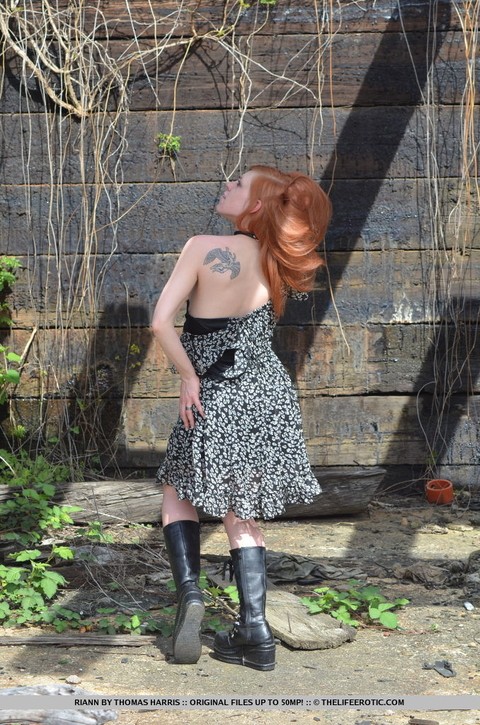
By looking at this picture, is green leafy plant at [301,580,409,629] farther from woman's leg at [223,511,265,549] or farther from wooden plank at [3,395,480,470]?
wooden plank at [3,395,480,470]

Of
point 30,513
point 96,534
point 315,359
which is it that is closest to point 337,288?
point 315,359

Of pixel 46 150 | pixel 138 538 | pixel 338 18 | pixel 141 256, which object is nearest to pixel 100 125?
pixel 46 150

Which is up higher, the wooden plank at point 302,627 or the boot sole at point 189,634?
the boot sole at point 189,634

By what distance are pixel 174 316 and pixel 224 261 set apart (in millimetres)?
257

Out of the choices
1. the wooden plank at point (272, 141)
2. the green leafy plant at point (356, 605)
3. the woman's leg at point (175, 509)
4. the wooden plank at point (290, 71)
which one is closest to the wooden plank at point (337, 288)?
the wooden plank at point (272, 141)

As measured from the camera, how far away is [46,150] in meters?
5.44

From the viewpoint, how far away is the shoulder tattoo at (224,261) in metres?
3.32

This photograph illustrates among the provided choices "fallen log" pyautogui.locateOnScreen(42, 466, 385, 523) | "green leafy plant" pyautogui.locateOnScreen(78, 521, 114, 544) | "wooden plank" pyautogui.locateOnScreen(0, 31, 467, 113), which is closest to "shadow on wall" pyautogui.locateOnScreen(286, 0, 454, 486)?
"wooden plank" pyautogui.locateOnScreen(0, 31, 467, 113)

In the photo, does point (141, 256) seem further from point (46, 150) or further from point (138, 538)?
point (138, 538)

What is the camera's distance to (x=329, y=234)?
547 cm

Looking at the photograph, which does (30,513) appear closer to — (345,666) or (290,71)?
(345,666)

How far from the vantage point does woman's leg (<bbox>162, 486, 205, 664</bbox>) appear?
10.8 ft

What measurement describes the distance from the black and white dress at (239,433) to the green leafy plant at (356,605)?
0.58 m

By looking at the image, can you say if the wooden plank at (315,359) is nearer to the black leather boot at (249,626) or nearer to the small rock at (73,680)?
the black leather boot at (249,626)
